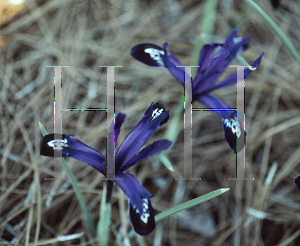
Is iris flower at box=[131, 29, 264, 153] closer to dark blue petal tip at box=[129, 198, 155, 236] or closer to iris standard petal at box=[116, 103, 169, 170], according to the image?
iris standard petal at box=[116, 103, 169, 170]

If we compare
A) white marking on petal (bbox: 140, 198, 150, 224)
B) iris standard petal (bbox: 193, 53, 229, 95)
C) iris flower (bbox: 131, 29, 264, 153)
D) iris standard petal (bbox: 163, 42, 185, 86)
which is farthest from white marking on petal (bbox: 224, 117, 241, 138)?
white marking on petal (bbox: 140, 198, 150, 224)

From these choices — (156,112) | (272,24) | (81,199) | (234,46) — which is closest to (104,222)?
(81,199)

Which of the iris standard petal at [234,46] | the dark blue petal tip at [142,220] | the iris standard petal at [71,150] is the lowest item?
the dark blue petal tip at [142,220]

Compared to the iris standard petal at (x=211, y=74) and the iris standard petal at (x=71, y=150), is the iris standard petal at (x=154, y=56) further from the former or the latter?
the iris standard petal at (x=71, y=150)

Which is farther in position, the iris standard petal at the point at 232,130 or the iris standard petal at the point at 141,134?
the iris standard petal at the point at 232,130

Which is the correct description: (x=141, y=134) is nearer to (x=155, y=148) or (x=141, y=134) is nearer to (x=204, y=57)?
(x=155, y=148)

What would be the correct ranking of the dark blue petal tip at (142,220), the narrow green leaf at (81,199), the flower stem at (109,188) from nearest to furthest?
the dark blue petal tip at (142,220)
the flower stem at (109,188)
the narrow green leaf at (81,199)

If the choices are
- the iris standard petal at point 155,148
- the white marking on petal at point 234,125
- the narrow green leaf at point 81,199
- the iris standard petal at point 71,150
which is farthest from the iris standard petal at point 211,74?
the narrow green leaf at point 81,199
